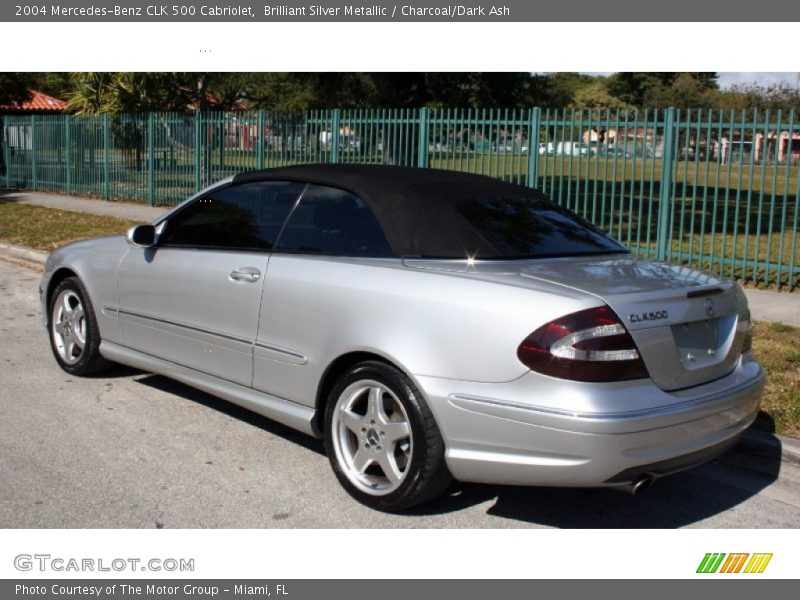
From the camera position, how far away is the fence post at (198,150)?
1933 cm

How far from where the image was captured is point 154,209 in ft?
64.7

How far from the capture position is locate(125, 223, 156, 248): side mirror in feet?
18.6

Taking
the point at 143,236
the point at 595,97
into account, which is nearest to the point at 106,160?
the point at 143,236

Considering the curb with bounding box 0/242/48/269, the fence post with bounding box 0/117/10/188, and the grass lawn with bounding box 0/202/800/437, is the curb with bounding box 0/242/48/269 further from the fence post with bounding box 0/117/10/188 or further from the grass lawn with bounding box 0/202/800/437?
the fence post with bounding box 0/117/10/188

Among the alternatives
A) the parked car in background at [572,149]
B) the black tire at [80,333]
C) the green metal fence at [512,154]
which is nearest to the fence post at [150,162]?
the green metal fence at [512,154]

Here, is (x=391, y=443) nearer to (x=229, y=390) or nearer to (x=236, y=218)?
(x=229, y=390)

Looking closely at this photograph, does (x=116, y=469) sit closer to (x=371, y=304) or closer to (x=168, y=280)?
(x=168, y=280)

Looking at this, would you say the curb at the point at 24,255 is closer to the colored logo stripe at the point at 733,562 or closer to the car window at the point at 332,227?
the car window at the point at 332,227

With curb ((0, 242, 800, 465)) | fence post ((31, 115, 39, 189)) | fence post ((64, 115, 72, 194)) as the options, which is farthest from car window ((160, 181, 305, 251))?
fence post ((31, 115, 39, 189))

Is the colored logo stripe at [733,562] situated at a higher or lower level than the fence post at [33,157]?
lower

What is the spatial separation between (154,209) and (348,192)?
1581 cm

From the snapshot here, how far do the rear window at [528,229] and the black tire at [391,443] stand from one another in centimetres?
79

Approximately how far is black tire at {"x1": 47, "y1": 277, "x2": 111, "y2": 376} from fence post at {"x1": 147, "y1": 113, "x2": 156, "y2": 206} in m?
14.5

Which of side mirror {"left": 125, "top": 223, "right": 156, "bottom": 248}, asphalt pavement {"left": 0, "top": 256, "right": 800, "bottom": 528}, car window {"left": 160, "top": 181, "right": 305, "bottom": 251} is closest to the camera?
asphalt pavement {"left": 0, "top": 256, "right": 800, "bottom": 528}
